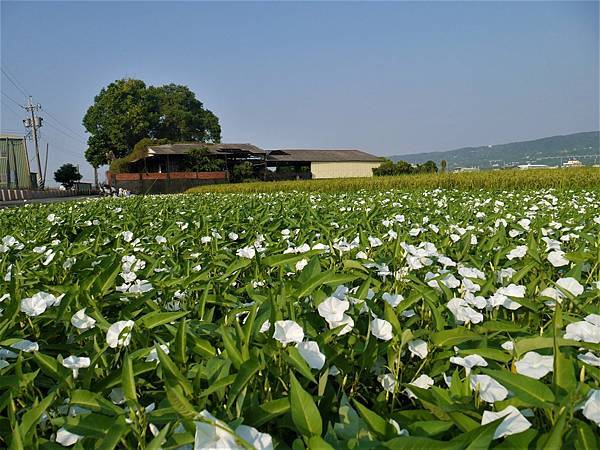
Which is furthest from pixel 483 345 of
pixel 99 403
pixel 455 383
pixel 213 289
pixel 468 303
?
pixel 213 289

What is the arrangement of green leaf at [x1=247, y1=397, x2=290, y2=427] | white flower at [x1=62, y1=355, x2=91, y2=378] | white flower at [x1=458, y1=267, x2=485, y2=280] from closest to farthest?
green leaf at [x1=247, y1=397, x2=290, y2=427] → white flower at [x1=62, y1=355, x2=91, y2=378] → white flower at [x1=458, y1=267, x2=485, y2=280]

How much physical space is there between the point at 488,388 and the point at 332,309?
1.22ft

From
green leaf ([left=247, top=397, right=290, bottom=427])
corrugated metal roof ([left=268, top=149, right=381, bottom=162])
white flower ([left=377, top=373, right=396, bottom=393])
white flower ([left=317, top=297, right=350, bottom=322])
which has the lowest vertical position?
white flower ([left=377, top=373, right=396, bottom=393])

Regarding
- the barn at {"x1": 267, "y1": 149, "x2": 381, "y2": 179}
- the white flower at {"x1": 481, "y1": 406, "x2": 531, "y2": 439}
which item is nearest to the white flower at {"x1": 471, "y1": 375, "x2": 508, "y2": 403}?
the white flower at {"x1": 481, "y1": 406, "x2": 531, "y2": 439}

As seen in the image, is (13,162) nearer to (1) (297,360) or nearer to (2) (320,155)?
(2) (320,155)

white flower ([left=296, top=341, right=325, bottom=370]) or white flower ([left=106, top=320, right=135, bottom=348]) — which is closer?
white flower ([left=296, top=341, right=325, bottom=370])

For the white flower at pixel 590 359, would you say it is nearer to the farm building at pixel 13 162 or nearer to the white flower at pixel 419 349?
the white flower at pixel 419 349

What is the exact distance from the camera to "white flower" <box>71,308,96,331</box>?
1.23 meters

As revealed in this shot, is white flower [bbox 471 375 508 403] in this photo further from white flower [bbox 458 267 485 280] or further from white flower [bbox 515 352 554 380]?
white flower [bbox 458 267 485 280]

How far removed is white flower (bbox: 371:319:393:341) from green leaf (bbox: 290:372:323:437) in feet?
1.24

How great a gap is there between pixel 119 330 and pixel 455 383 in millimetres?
736

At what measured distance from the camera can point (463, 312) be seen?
1186 millimetres

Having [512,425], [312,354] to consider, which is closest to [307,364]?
[312,354]

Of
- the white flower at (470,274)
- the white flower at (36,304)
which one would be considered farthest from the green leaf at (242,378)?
the white flower at (470,274)
